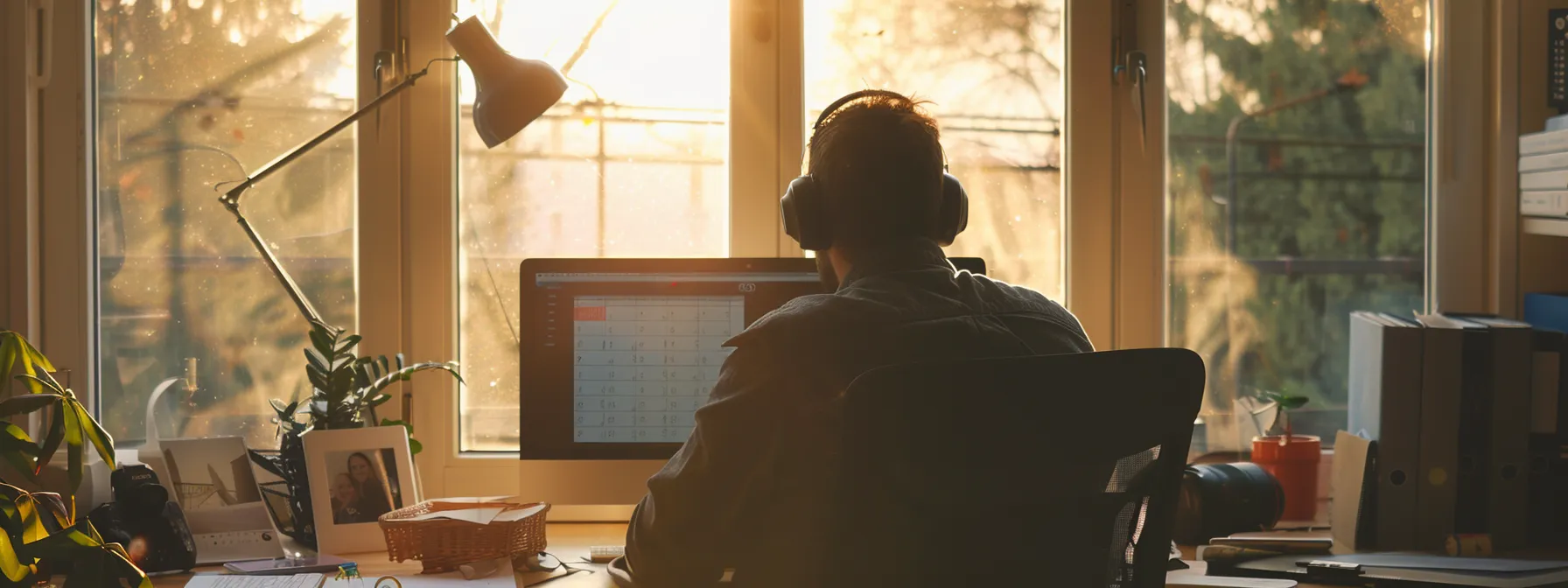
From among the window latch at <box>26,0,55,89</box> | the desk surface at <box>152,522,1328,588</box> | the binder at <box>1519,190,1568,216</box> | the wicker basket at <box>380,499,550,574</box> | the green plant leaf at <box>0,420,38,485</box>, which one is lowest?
the desk surface at <box>152,522,1328,588</box>

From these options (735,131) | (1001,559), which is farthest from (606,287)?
(1001,559)

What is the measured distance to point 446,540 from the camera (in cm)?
157

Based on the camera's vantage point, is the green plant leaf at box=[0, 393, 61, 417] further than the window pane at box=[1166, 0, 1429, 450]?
No

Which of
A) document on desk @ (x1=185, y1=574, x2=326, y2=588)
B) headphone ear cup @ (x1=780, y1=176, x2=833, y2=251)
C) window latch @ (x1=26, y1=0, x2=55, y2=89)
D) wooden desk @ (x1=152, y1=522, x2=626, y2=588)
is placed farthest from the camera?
window latch @ (x1=26, y1=0, x2=55, y2=89)

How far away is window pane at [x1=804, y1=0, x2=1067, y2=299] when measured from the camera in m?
2.12

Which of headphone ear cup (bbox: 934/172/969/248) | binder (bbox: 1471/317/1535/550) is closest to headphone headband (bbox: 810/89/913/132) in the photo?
headphone ear cup (bbox: 934/172/969/248)

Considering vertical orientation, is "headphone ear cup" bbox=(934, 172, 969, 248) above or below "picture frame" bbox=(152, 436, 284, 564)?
above

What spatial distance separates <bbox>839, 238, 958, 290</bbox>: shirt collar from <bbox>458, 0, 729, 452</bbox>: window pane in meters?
0.91

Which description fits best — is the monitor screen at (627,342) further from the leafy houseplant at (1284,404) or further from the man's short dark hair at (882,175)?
the leafy houseplant at (1284,404)

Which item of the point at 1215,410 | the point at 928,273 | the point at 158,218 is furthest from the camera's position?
the point at 1215,410

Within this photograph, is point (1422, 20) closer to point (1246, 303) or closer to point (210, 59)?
point (1246, 303)

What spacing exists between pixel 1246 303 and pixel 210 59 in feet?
6.41

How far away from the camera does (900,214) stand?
1.22 metres

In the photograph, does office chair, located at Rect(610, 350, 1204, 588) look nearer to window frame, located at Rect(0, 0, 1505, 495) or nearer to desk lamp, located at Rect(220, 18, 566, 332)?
desk lamp, located at Rect(220, 18, 566, 332)
